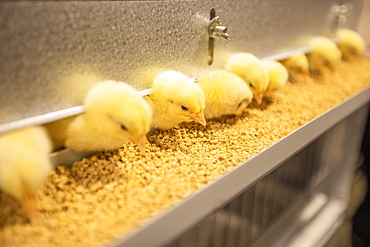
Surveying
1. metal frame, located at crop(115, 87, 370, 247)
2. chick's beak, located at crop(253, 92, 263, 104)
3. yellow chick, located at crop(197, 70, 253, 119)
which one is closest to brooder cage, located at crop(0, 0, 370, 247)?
metal frame, located at crop(115, 87, 370, 247)

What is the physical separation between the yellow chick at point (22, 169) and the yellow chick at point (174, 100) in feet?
1.37

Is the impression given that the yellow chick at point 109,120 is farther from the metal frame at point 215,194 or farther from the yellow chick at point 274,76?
the yellow chick at point 274,76

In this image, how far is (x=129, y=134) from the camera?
0.85 meters

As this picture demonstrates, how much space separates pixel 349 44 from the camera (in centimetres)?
206


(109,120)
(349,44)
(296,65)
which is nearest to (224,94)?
(109,120)

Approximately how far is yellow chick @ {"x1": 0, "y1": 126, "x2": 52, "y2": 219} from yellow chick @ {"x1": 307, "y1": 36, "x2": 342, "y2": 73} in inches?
62.6

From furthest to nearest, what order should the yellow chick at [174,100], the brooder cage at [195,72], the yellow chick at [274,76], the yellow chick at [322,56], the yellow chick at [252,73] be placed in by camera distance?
the yellow chick at [322,56] < the yellow chick at [274,76] < the yellow chick at [252,73] < the yellow chick at [174,100] < the brooder cage at [195,72]

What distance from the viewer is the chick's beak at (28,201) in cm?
68

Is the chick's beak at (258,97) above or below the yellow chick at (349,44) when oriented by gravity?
below

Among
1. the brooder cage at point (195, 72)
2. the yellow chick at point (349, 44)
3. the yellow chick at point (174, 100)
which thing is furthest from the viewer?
the yellow chick at point (349, 44)

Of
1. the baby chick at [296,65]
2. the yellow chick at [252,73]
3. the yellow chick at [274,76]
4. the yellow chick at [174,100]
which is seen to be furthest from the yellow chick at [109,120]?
the baby chick at [296,65]

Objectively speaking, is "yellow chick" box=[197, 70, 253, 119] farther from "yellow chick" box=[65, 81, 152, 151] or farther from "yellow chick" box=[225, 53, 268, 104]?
"yellow chick" box=[65, 81, 152, 151]

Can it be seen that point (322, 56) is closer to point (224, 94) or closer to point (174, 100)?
point (224, 94)

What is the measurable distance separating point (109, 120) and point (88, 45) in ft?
0.73
